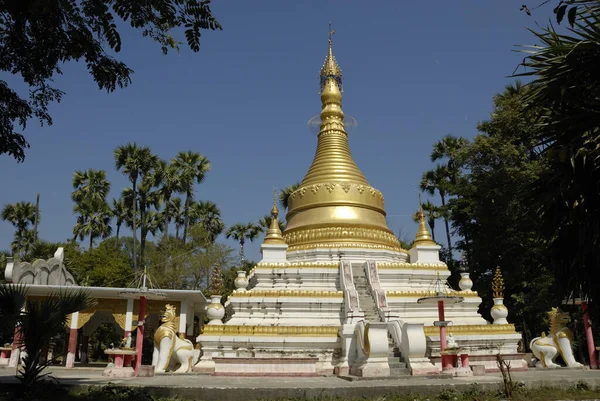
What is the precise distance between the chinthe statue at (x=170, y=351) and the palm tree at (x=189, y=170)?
23320 mm

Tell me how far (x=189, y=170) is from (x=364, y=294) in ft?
78.4

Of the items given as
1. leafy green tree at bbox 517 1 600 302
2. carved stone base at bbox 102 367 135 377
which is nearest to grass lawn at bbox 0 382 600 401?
leafy green tree at bbox 517 1 600 302

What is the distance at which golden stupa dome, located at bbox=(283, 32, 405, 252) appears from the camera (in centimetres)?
2492

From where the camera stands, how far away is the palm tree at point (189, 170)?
4028cm

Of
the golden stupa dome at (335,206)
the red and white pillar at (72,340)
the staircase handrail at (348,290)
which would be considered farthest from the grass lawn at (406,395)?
the golden stupa dome at (335,206)

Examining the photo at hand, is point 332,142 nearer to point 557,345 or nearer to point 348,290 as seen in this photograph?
point 348,290

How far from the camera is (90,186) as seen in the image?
40500 mm

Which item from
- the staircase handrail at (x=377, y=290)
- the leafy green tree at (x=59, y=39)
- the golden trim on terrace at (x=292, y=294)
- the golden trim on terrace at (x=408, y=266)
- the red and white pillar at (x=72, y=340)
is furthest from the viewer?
the golden trim on terrace at (x=408, y=266)

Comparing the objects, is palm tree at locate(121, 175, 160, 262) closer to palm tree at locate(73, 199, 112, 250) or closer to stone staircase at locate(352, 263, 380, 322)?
palm tree at locate(73, 199, 112, 250)

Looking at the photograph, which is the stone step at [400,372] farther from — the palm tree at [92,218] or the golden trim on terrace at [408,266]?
the palm tree at [92,218]

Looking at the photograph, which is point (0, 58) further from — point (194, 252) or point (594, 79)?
point (194, 252)

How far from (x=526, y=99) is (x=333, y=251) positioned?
50.8 feet

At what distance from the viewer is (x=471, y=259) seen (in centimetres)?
3156

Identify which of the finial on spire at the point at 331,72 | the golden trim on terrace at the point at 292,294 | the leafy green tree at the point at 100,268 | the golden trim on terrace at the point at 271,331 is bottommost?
the golden trim on terrace at the point at 271,331
